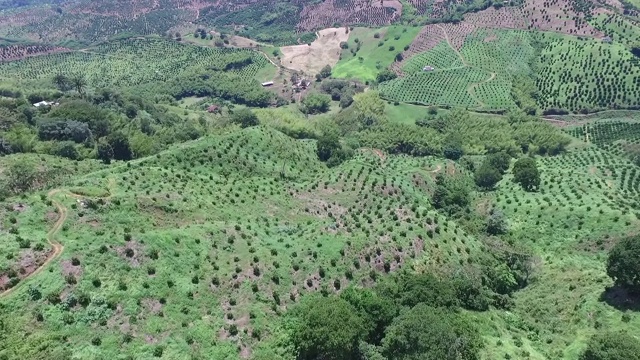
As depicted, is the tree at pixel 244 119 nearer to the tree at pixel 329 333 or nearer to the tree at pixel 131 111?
the tree at pixel 131 111

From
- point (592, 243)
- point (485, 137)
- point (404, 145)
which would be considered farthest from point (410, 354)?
point (485, 137)

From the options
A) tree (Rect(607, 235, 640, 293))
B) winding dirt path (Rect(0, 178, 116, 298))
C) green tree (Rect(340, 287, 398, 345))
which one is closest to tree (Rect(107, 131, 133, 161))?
winding dirt path (Rect(0, 178, 116, 298))

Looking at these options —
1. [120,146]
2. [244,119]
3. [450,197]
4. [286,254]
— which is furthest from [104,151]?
[450,197]

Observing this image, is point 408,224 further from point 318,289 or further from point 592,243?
point 592,243

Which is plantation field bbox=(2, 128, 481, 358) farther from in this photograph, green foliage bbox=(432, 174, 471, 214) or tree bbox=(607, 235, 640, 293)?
tree bbox=(607, 235, 640, 293)

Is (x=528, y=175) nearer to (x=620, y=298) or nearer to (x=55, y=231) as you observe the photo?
(x=620, y=298)
